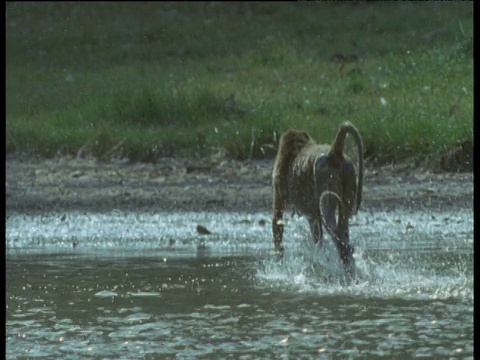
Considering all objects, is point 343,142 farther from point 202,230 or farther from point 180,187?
point 180,187

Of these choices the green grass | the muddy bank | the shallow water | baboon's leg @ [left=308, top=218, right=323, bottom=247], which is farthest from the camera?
the green grass

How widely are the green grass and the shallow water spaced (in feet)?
11.1

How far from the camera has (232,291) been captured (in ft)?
26.7

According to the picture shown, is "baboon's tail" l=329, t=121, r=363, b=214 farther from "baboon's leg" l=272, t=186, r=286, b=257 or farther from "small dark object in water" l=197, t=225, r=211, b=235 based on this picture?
"small dark object in water" l=197, t=225, r=211, b=235

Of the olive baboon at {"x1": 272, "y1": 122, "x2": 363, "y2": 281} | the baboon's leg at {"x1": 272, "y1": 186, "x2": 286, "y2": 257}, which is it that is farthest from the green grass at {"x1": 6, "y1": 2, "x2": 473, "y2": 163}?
the olive baboon at {"x1": 272, "y1": 122, "x2": 363, "y2": 281}

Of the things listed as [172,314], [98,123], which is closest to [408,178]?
[98,123]

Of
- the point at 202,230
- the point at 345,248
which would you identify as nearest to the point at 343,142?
the point at 345,248

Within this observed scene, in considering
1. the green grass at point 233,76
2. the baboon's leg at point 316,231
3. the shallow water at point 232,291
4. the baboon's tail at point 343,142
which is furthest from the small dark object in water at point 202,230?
the green grass at point 233,76

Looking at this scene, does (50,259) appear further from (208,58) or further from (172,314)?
(208,58)

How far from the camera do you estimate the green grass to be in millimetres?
15539

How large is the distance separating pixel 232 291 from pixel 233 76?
36.9 feet

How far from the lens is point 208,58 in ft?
66.3

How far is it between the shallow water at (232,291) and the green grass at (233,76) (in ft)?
11.1

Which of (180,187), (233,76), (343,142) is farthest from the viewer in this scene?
(233,76)
